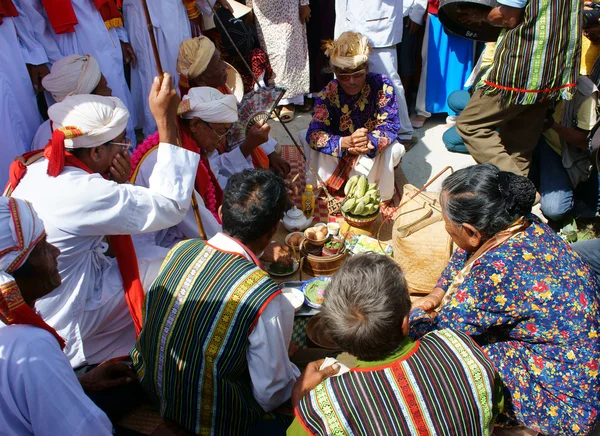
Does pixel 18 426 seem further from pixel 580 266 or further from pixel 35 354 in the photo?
pixel 580 266

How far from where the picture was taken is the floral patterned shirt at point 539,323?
2.07 meters

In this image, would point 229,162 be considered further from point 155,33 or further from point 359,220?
point 155,33

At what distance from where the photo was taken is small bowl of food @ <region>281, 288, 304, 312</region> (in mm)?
3014

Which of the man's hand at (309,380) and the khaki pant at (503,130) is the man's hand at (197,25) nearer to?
the khaki pant at (503,130)

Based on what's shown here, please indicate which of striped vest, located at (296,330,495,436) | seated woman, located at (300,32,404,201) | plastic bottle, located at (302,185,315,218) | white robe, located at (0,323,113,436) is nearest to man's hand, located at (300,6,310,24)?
seated woman, located at (300,32,404,201)

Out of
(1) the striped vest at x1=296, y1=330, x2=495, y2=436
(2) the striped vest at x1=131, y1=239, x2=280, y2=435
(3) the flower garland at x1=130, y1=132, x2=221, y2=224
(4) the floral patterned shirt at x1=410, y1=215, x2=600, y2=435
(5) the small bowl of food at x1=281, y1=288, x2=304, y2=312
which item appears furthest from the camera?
(3) the flower garland at x1=130, y1=132, x2=221, y2=224

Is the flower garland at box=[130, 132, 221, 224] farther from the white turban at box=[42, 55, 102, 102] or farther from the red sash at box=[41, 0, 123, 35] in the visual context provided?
the red sash at box=[41, 0, 123, 35]

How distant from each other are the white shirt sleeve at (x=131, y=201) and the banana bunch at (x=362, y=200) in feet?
4.92

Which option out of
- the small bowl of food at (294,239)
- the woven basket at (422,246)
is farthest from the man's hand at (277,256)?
the woven basket at (422,246)

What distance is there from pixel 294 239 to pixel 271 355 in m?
1.89

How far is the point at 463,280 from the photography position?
2.36 meters

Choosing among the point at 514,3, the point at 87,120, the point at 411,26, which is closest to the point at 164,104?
the point at 87,120

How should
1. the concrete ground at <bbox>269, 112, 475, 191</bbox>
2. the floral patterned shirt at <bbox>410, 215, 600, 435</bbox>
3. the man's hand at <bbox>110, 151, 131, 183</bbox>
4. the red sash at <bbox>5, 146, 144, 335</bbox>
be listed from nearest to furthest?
the floral patterned shirt at <bbox>410, 215, 600, 435</bbox> → the red sash at <bbox>5, 146, 144, 335</bbox> → the man's hand at <bbox>110, 151, 131, 183</bbox> → the concrete ground at <bbox>269, 112, 475, 191</bbox>

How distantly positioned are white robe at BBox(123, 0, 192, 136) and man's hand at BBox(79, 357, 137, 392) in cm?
360
